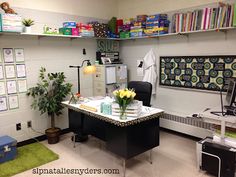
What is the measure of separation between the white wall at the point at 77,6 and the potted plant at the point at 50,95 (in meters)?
1.12

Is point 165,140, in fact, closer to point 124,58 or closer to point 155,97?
point 155,97

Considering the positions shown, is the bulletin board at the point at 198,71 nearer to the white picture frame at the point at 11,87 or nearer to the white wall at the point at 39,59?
the white wall at the point at 39,59

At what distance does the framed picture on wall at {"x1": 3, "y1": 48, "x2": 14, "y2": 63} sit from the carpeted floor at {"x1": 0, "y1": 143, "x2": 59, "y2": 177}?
150cm

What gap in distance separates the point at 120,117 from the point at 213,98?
6.08 feet

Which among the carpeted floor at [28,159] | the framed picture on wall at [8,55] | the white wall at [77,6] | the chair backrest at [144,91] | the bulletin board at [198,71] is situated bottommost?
the carpeted floor at [28,159]

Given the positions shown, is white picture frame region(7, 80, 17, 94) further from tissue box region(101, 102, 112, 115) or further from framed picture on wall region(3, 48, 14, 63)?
tissue box region(101, 102, 112, 115)

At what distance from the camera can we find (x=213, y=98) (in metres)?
3.54

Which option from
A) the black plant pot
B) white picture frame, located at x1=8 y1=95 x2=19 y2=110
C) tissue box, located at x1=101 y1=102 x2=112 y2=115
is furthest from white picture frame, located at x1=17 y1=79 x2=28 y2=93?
tissue box, located at x1=101 y1=102 x2=112 y2=115

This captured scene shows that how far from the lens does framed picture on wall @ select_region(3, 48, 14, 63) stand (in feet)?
11.1

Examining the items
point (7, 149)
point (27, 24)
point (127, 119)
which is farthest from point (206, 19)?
point (7, 149)

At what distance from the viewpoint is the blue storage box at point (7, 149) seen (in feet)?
10.1

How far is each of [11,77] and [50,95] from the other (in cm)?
70

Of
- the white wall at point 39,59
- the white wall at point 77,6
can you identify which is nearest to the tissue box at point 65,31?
the white wall at point 39,59

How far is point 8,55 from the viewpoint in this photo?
3422 mm
